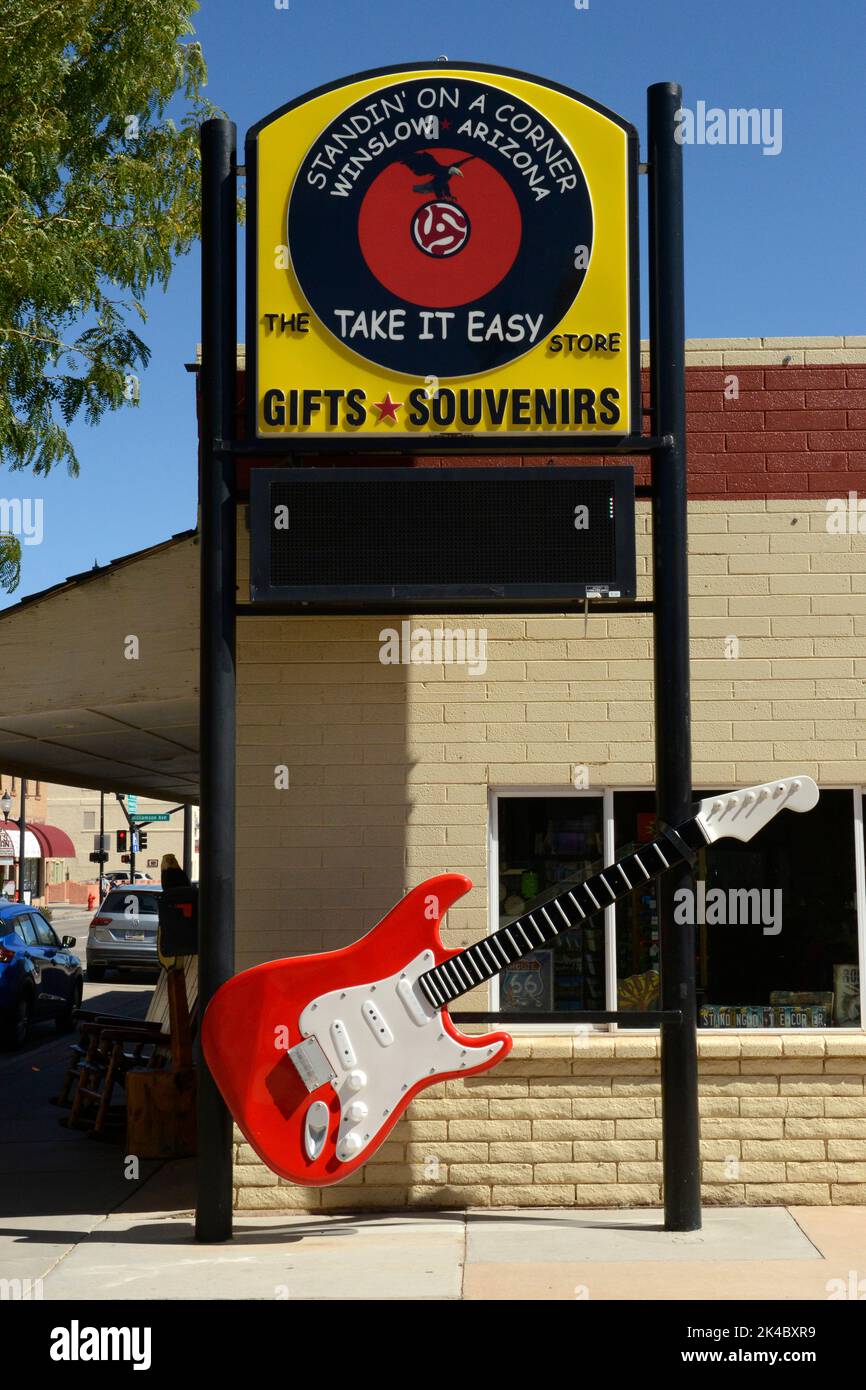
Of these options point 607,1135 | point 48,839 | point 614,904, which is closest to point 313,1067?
point 607,1135

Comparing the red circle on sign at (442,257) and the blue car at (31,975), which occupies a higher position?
the red circle on sign at (442,257)

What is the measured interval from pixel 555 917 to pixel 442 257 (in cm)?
367

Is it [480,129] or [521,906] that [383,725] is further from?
[480,129]

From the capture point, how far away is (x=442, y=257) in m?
7.87

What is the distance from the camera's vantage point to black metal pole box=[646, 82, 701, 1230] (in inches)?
294

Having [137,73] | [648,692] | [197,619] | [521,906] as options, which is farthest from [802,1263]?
[137,73]

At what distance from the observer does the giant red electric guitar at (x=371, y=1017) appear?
288 inches

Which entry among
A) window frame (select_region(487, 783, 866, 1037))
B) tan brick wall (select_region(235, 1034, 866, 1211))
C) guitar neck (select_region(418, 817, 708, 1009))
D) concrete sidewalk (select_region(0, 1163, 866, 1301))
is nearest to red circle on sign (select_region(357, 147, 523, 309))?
window frame (select_region(487, 783, 866, 1037))

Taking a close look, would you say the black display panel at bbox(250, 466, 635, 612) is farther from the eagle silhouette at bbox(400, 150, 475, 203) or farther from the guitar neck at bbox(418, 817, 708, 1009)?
the eagle silhouette at bbox(400, 150, 475, 203)

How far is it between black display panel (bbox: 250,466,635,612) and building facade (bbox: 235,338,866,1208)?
94 cm

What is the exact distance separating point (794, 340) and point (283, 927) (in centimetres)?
476

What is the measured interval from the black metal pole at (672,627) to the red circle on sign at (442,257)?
851 millimetres

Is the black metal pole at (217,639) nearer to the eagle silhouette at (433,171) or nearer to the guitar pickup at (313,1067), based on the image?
the guitar pickup at (313,1067)

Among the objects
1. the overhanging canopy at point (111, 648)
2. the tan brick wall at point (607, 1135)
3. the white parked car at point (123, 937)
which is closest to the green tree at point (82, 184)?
the overhanging canopy at point (111, 648)
